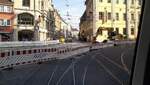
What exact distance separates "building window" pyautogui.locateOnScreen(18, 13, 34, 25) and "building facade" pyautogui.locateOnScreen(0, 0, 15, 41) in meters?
2.87

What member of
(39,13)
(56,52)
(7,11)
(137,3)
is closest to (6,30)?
(7,11)

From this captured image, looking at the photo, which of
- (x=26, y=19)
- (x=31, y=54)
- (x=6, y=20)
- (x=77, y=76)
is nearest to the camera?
(x=77, y=76)

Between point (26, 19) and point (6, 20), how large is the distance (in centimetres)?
583

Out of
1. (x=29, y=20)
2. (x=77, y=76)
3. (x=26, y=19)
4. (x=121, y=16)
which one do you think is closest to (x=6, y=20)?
(x=26, y=19)

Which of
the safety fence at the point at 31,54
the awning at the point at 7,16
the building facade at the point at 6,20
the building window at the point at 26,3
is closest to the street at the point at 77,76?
the safety fence at the point at 31,54

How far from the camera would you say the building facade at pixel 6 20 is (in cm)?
6297

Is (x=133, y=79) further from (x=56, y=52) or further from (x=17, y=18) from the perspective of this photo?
(x=17, y=18)

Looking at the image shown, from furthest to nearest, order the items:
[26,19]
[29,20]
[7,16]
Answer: [29,20], [26,19], [7,16]

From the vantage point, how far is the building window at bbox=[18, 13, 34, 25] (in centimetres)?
6806

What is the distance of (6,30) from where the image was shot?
63.3 m

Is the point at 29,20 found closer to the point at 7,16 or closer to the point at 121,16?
the point at 7,16

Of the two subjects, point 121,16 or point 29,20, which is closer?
point 121,16

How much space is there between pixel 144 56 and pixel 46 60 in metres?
22.2

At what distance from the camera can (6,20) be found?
63906 mm
